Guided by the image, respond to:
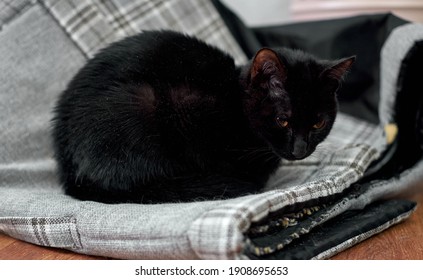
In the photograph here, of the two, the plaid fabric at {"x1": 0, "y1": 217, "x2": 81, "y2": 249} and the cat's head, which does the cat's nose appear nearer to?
the cat's head

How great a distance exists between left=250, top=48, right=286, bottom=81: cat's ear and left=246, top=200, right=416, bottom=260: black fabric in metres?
0.31

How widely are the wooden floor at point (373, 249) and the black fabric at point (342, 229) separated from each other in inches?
1.1

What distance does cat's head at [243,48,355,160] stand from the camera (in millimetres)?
1059

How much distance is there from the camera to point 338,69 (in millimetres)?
1095

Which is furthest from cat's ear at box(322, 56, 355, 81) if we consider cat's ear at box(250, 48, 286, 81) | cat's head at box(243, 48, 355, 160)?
cat's ear at box(250, 48, 286, 81)

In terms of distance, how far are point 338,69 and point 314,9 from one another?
107 cm

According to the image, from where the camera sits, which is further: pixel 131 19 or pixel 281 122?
pixel 131 19

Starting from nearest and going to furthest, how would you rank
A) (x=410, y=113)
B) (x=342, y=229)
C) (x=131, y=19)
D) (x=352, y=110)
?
(x=342, y=229)
(x=410, y=113)
(x=131, y=19)
(x=352, y=110)

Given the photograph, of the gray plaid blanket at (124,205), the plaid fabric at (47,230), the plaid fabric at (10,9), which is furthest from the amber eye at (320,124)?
the plaid fabric at (10,9)

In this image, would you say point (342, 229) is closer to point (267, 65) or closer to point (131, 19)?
Answer: point (267, 65)

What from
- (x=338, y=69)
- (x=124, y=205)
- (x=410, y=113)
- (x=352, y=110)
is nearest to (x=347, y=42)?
(x=352, y=110)

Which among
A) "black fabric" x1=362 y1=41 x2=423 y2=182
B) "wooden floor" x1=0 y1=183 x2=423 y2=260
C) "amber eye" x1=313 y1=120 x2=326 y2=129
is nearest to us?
"wooden floor" x1=0 y1=183 x2=423 y2=260

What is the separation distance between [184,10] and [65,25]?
0.38 meters

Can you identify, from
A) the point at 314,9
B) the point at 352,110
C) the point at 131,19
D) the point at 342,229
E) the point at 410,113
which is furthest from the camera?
the point at 314,9
